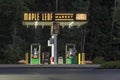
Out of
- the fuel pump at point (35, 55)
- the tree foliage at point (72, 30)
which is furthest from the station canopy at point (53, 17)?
the tree foliage at point (72, 30)

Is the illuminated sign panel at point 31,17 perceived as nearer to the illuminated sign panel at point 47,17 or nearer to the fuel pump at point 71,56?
the illuminated sign panel at point 47,17

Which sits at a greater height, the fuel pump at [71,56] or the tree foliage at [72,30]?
the tree foliage at [72,30]

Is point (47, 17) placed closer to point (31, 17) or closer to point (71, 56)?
point (31, 17)

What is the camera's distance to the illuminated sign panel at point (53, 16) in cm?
4128

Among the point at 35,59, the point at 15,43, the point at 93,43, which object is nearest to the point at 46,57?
the point at 35,59

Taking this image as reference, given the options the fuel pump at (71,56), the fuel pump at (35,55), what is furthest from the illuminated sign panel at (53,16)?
the fuel pump at (71,56)

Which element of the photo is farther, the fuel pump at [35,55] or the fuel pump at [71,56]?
the fuel pump at [71,56]

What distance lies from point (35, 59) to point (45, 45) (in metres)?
12.6

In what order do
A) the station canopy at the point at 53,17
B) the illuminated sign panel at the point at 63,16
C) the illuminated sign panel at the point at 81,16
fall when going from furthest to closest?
1. the illuminated sign panel at the point at 63,16
2. the station canopy at the point at 53,17
3. the illuminated sign panel at the point at 81,16

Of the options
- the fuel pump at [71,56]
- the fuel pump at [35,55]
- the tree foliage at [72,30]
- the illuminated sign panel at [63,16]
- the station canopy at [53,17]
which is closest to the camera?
the station canopy at [53,17]

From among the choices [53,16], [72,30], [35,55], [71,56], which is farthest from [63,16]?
[72,30]

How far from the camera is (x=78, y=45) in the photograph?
55375 mm

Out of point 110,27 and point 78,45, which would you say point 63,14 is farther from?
point 110,27

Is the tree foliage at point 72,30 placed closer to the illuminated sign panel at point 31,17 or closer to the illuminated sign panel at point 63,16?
the illuminated sign panel at point 31,17
